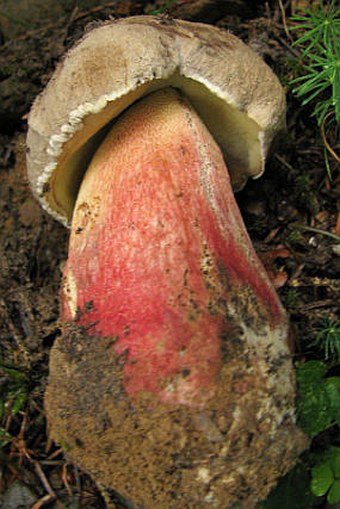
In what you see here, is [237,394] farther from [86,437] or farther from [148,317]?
[86,437]

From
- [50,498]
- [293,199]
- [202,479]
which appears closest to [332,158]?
[293,199]

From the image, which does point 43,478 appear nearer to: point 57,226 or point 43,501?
point 43,501

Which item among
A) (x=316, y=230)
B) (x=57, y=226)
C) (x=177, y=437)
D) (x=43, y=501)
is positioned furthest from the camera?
(x=57, y=226)

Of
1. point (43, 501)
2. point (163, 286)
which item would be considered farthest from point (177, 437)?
point (43, 501)

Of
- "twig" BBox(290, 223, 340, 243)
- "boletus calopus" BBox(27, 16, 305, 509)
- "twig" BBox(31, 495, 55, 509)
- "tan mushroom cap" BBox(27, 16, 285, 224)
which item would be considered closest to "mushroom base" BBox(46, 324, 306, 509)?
"boletus calopus" BBox(27, 16, 305, 509)

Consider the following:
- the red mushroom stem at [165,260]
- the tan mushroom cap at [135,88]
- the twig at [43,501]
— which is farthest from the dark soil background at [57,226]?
the red mushroom stem at [165,260]

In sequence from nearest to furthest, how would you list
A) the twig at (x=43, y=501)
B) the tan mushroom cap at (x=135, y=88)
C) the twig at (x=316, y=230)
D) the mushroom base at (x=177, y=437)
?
the mushroom base at (x=177, y=437)
the tan mushroom cap at (x=135, y=88)
the twig at (x=43, y=501)
the twig at (x=316, y=230)

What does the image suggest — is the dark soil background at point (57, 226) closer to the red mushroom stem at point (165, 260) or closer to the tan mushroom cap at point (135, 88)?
the tan mushroom cap at point (135, 88)
